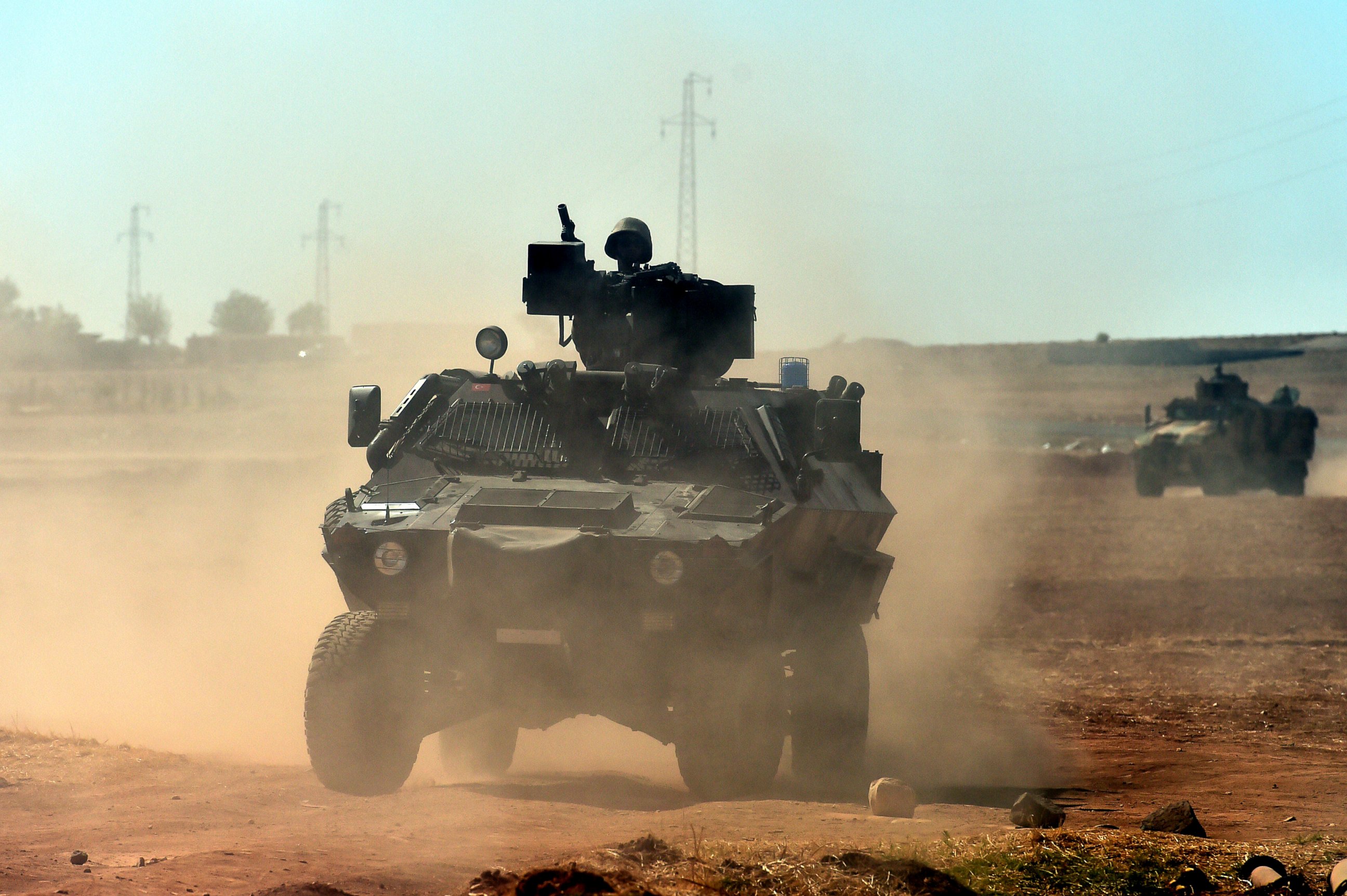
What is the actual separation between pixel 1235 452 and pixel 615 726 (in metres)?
20.8

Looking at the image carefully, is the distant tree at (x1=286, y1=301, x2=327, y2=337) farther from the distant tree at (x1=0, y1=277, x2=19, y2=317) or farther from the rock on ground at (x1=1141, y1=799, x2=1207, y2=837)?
the rock on ground at (x1=1141, y1=799, x2=1207, y2=837)

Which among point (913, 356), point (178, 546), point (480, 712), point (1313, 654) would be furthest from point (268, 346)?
point (480, 712)

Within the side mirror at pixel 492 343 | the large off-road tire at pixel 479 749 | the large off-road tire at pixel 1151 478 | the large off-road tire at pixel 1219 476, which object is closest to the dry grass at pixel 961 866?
the large off-road tire at pixel 479 749

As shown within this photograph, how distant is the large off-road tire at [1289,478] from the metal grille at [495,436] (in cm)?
2306

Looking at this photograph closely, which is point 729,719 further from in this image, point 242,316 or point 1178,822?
point 242,316

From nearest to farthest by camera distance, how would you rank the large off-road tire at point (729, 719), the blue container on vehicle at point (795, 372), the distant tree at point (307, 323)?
the large off-road tire at point (729, 719)
the blue container on vehicle at point (795, 372)
the distant tree at point (307, 323)

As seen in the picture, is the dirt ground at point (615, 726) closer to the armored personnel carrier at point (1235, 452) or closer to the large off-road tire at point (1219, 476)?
the armored personnel carrier at point (1235, 452)

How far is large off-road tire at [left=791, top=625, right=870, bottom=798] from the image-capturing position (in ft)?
30.5

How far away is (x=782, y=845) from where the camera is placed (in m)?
6.45


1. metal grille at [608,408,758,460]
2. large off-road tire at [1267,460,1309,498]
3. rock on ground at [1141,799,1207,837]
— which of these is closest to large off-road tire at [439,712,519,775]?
metal grille at [608,408,758,460]

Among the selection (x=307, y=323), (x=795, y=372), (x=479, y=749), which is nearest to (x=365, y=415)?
(x=479, y=749)

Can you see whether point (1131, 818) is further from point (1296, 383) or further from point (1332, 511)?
point (1296, 383)

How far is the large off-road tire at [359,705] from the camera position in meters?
8.20

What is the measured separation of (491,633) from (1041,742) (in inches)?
186
